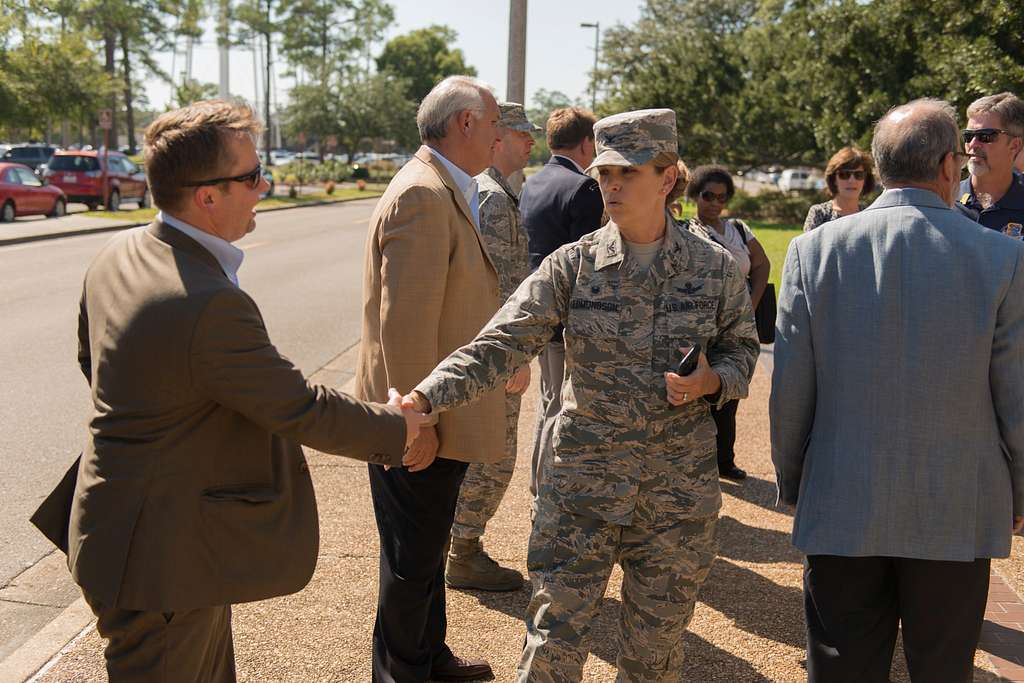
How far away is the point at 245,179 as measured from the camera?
260cm

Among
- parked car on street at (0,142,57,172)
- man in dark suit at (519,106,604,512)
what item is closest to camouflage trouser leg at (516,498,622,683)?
man in dark suit at (519,106,604,512)

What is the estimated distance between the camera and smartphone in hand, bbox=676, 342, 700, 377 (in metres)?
2.99

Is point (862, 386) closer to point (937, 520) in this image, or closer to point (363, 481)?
point (937, 520)

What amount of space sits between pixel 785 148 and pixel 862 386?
30.8m

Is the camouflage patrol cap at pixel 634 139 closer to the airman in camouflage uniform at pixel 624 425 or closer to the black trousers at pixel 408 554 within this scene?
the airman in camouflage uniform at pixel 624 425

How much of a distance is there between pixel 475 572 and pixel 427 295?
182 cm

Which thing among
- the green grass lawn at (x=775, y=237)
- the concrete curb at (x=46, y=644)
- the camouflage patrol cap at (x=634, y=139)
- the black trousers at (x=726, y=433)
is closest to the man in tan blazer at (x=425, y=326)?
the camouflage patrol cap at (x=634, y=139)

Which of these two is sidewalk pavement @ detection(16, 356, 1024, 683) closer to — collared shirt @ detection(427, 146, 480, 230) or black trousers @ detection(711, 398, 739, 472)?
black trousers @ detection(711, 398, 739, 472)

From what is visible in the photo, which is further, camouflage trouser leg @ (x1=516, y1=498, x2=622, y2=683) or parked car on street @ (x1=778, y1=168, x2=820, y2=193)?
parked car on street @ (x1=778, y1=168, x2=820, y2=193)

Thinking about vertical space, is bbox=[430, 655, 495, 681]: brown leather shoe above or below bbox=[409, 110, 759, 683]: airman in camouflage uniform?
below

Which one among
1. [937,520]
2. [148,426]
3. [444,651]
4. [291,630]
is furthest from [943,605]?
[291,630]

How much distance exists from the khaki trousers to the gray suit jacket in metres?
1.67

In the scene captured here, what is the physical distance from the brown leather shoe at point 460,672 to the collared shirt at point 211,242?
6.45 feet

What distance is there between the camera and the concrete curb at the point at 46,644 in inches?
155
